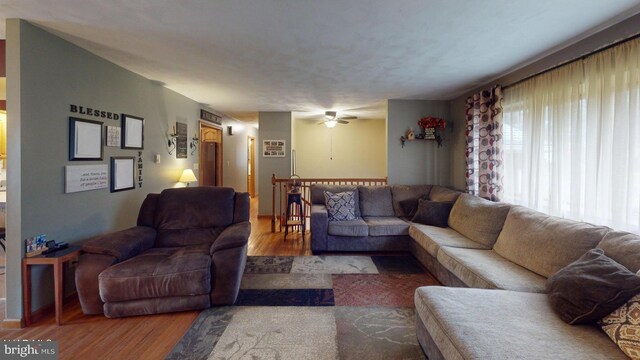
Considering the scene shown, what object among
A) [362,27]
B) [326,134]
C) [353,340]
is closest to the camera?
[353,340]

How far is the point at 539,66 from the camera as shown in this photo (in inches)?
119

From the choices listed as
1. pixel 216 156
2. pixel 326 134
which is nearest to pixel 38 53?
pixel 216 156

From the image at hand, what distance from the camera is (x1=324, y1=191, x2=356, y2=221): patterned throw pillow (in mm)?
4211

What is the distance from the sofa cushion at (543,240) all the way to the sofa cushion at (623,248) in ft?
0.32

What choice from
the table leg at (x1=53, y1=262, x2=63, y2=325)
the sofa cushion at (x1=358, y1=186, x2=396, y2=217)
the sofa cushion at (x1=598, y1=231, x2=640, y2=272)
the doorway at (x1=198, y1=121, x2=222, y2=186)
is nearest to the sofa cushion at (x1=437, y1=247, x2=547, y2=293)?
the sofa cushion at (x1=598, y1=231, x2=640, y2=272)

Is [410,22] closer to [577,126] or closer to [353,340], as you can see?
[577,126]

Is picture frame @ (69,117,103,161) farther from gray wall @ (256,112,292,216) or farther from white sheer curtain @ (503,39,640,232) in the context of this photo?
white sheer curtain @ (503,39,640,232)

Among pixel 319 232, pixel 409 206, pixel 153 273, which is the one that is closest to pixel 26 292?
pixel 153 273

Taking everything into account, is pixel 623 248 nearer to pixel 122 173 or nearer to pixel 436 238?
pixel 436 238

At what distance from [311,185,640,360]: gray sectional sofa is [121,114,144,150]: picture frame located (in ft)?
11.4

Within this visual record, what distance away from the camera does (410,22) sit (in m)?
2.18

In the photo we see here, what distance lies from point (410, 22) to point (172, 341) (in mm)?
2952

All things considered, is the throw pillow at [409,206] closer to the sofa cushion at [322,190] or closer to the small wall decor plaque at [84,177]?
the sofa cushion at [322,190]

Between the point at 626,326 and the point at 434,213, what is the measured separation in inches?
98.9
